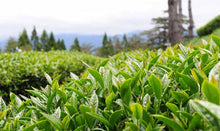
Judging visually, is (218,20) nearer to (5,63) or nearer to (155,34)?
(5,63)

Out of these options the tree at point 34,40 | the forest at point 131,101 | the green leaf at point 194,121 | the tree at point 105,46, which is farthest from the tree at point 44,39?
the green leaf at point 194,121

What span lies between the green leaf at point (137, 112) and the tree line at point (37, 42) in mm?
52409

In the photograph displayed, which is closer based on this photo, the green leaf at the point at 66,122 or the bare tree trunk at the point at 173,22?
the green leaf at the point at 66,122

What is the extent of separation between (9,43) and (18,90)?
A: 58.3 meters

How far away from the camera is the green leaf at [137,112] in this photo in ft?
2.45

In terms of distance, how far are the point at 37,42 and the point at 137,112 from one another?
6576cm

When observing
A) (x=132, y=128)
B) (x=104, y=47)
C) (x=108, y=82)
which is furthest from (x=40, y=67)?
(x=104, y=47)

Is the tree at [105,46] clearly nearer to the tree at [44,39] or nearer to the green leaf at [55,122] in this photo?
the tree at [44,39]

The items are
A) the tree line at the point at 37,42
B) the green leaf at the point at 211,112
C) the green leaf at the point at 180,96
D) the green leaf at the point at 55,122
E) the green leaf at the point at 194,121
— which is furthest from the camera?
the tree line at the point at 37,42

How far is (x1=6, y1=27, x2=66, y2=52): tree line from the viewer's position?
5431cm

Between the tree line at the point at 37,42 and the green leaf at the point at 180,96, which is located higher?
the green leaf at the point at 180,96

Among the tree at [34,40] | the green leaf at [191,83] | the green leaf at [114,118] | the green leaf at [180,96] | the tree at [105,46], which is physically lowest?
the tree at [105,46]

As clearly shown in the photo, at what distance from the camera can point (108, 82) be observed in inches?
45.5

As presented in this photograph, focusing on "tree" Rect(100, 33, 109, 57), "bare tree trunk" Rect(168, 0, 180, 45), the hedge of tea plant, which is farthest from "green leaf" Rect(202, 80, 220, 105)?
"tree" Rect(100, 33, 109, 57)
